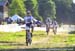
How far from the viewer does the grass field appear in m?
7.34

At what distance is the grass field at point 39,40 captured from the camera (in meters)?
7.34

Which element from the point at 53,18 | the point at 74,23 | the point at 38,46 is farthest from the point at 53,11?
the point at 38,46

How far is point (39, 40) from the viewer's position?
768cm

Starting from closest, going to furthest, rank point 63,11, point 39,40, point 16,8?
point 39,40, point 16,8, point 63,11

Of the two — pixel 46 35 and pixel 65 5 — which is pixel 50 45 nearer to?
pixel 46 35

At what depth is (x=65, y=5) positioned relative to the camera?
332 inches

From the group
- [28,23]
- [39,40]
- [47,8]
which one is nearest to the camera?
[28,23]

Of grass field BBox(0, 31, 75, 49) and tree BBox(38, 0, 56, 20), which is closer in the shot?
grass field BBox(0, 31, 75, 49)

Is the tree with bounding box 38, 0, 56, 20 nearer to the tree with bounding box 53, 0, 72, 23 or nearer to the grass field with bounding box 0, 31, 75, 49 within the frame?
the tree with bounding box 53, 0, 72, 23

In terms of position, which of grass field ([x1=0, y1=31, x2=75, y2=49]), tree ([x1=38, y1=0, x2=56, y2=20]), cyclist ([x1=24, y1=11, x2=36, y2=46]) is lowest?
grass field ([x1=0, y1=31, x2=75, y2=49])

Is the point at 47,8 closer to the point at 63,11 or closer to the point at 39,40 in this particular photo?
the point at 63,11

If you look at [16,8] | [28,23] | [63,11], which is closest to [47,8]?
[63,11]

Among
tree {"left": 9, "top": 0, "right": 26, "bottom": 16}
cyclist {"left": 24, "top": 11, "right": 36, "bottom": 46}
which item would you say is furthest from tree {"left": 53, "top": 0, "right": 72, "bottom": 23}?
cyclist {"left": 24, "top": 11, "right": 36, "bottom": 46}

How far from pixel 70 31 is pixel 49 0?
1096 mm
